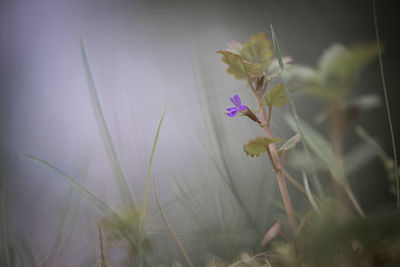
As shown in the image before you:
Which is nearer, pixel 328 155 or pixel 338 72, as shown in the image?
pixel 338 72

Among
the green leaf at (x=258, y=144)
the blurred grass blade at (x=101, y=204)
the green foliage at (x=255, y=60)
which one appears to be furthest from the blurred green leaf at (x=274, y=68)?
the blurred grass blade at (x=101, y=204)

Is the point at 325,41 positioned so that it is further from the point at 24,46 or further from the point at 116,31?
the point at 24,46

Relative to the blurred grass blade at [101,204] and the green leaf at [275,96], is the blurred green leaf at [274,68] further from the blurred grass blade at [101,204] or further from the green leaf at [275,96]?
the blurred grass blade at [101,204]

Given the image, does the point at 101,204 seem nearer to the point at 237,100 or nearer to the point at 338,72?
the point at 237,100

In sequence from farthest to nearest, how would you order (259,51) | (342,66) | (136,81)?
1. (136,81)
2. (259,51)
3. (342,66)

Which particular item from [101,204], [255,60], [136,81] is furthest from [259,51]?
[136,81]

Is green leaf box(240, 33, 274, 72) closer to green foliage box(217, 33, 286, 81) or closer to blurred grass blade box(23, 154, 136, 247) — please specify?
green foliage box(217, 33, 286, 81)

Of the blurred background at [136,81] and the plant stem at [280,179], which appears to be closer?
the plant stem at [280,179]
